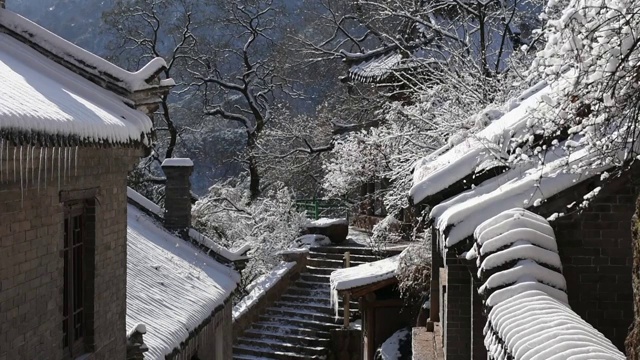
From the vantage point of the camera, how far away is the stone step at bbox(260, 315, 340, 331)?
2109cm

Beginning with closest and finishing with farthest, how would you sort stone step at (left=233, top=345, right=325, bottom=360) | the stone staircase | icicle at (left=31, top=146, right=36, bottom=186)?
icicle at (left=31, top=146, right=36, bottom=186) → stone step at (left=233, top=345, right=325, bottom=360) → the stone staircase

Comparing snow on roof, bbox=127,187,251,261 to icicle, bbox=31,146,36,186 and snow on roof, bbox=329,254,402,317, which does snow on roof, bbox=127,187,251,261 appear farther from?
icicle, bbox=31,146,36,186

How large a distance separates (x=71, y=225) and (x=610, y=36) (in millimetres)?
4927

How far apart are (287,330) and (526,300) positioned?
15.6 meters

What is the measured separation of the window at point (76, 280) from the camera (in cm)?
753

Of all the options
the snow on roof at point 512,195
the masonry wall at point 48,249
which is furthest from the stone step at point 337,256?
the snow on roof at point 512,195

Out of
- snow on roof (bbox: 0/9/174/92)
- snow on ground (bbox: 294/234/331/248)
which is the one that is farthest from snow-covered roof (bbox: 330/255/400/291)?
snow on roof (bbox: 0/9/174/92)

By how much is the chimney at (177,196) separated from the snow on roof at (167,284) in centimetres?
35

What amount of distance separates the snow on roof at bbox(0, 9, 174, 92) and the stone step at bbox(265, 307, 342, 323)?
42.1ft

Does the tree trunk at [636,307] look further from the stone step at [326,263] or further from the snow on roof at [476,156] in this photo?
the stone step at [326,263]

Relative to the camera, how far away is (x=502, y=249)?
6645 millimetres

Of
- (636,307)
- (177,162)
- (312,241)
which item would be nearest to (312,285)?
(312,241)

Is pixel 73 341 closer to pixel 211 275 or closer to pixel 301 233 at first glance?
pixel 211 275

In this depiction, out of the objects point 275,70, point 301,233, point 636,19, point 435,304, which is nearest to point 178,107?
point 275,70
